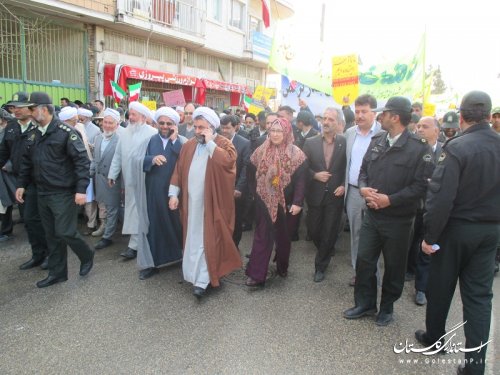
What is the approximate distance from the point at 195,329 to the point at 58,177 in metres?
2.10

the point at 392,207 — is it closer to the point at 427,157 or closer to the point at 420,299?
the point at 427,157

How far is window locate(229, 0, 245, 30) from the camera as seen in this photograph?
19844mm

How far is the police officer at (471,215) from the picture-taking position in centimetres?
273

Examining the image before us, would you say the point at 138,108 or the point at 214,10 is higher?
the point at 214,10

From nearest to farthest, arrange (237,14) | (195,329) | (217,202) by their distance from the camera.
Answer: (195,329) < (217,202) < (237,14)

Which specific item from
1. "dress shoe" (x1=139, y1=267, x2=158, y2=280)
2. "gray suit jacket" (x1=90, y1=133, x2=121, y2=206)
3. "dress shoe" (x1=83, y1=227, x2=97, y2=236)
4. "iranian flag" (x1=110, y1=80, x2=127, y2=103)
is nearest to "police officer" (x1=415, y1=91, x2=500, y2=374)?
"dress shoe" (x1=139, y1=267, x2=158, y2=280)

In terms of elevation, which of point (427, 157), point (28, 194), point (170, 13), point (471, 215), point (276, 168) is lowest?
point (28, 194)

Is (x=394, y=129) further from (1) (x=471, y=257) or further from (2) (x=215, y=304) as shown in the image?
(2) (x=215, y=304)

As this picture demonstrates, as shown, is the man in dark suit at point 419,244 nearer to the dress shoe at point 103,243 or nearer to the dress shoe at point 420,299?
the dress shoe at point 420,299

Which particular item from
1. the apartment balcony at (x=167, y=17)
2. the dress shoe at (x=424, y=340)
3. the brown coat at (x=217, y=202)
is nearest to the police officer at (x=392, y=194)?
the dress shoe at (x=424, y=340)

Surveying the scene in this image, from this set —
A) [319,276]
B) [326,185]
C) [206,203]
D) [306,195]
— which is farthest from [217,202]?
[319,276]

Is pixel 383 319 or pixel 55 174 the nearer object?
pixel 383 319

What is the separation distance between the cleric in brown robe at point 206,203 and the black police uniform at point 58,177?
3.47 feet

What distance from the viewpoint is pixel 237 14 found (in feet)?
66.6
